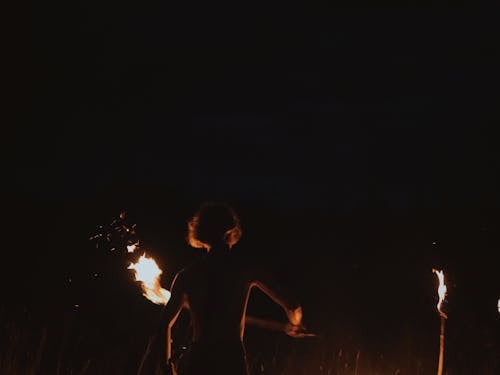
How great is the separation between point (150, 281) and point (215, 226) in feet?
3.36

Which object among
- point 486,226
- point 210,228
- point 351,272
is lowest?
point 210,228

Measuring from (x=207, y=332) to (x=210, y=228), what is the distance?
51cm

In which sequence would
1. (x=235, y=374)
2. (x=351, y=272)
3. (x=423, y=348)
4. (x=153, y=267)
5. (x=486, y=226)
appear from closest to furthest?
(x=235, y=374) < (x=153, y=267) < (x=423, y=348) < (x=351, y=272) < (x=486, y=226)

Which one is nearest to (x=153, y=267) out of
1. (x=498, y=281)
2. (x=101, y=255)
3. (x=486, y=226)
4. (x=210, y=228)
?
(x=210, y=228)

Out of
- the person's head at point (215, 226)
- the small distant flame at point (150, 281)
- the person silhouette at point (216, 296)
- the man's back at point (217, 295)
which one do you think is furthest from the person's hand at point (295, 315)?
the small distant flame at point (150, 281)

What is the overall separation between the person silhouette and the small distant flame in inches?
30.6

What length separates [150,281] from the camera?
4.59 meters

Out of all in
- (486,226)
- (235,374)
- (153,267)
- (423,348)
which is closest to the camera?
(235,374)

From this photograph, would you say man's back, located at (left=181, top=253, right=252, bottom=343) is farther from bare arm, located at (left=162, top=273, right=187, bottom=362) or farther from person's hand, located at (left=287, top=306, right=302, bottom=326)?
person's hand, located at (left=287, top=306, right=302, bottom=326)

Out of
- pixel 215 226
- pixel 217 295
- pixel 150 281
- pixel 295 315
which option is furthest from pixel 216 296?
pixel 150 281

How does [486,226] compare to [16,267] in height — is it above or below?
above

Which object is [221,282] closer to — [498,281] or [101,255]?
[101,255]

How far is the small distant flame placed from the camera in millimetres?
4543

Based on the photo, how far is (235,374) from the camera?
3592 millimetres
